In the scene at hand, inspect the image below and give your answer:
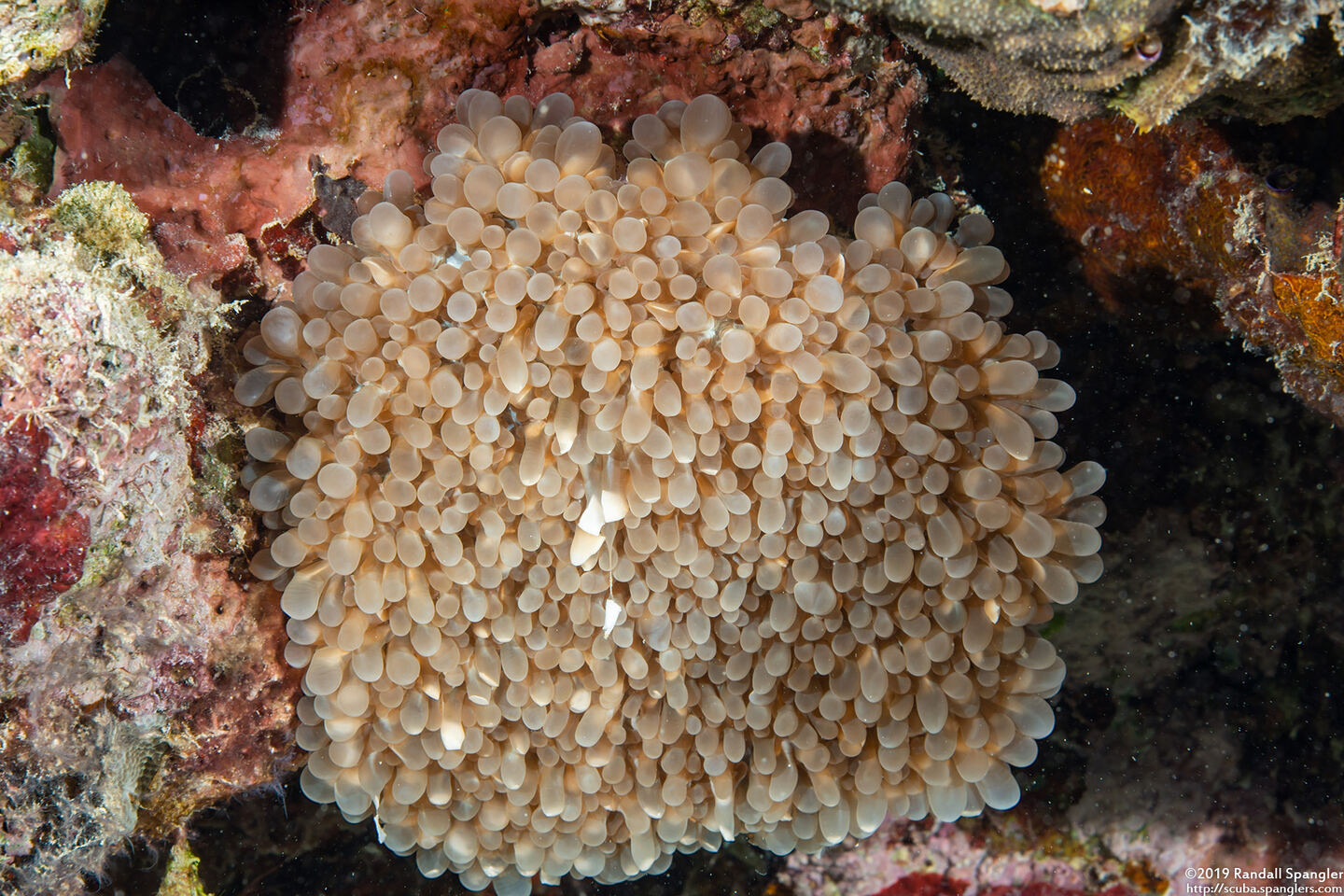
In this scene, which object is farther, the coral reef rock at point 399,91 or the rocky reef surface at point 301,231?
the coral reef rock at point 399,91

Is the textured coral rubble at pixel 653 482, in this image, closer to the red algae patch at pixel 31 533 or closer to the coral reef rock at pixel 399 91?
the coral reef rock at pixel 399 91

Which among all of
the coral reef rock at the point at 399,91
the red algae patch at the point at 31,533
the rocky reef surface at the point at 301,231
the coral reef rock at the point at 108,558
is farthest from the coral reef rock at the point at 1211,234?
the red algae patch at the point at 31,533

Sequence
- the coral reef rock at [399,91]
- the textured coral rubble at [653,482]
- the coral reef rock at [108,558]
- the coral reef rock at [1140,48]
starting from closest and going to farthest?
1. the coral reef rock at [1140,48]
2. the coral reef rock at [108,558]
3. the textured coral rubble at [653,482]
4. the coral reef rock at [399,91]

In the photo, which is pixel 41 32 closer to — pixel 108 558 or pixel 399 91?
pixel 399 91

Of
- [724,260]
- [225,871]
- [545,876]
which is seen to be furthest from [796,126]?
[225,871]

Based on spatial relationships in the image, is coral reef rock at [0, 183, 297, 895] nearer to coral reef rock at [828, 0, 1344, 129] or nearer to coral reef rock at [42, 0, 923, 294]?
coral reef rock at [42, 0, 923, 294]

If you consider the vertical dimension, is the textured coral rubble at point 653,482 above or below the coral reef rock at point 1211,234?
below

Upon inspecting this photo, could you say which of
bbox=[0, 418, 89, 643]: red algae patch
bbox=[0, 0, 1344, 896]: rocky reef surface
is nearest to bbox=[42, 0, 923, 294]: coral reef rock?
bbox=[0, 0, 1344, 896]: rocky reef surface

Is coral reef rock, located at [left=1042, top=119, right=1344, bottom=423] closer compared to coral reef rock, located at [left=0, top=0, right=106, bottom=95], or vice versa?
coral reef rock, located at [left=0, top=0, right=106, bottom=95]
